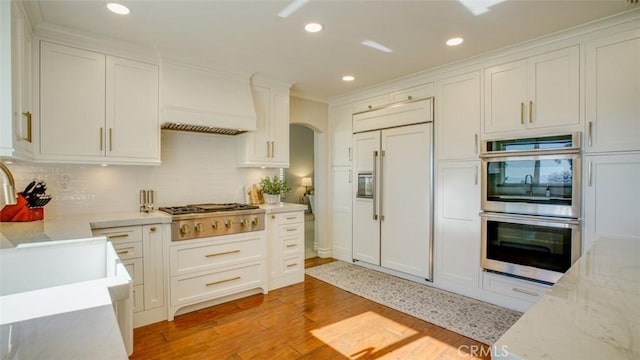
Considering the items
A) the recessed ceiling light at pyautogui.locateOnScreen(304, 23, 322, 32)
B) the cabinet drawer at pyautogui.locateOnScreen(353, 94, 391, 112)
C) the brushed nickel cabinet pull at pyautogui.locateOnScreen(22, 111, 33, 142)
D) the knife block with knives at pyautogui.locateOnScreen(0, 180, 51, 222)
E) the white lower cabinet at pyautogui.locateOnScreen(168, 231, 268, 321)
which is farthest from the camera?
the cabinet drawer at pyautogui.locateOnScreen(353, 94, 391, 112)

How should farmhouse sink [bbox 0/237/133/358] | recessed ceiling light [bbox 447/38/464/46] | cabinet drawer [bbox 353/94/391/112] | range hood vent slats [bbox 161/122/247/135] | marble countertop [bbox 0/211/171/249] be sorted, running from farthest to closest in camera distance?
cabinet drawer [bbox 353/94/391/112], range hood vent slats [bbox 161/122/247/135], recessed ceiling light [bbox 447/38/464/46], marble countertop [bbox 0/211/171/249], farmhouse sink [bbox 0/237/133/358]

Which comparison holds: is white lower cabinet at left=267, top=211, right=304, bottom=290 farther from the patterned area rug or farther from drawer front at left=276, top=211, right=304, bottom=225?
the patterned area rug

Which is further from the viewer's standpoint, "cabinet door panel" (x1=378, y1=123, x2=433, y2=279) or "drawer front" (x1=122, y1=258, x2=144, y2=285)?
"cabinet door panel" (x1=378, y1=123, x2=433, y2=279)

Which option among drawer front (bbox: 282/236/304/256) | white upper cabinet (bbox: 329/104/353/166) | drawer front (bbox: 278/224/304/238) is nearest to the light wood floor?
drawer front (bbox: 282/236/304/256)

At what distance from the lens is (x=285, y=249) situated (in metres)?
3.71

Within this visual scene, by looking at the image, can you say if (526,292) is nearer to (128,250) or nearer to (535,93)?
(535,93)

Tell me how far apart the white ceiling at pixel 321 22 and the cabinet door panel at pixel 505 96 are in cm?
24

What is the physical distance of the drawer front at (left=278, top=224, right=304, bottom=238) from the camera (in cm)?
368

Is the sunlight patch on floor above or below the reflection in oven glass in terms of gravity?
below

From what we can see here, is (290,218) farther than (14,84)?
Yes

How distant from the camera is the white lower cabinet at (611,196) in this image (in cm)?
236

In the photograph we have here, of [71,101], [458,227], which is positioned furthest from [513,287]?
[71,101]

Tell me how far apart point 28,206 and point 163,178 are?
1.14 m

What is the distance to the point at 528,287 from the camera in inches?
112
